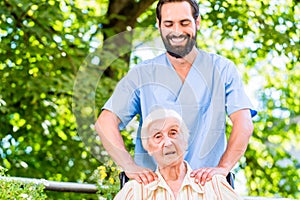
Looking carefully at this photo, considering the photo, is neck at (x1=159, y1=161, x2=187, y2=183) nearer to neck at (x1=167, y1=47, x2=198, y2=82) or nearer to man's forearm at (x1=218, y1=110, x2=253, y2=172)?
man's forearm at (x1=218, y1=110, x2=253, y2=172)

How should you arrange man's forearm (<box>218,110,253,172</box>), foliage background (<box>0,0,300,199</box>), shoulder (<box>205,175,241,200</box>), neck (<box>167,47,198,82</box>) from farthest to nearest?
1. foliage background (<box>0,0,300,199</box>)
2. neck (<box>167,47,198,82</box>)
3. man's forearm (<box>218,110,253,172</box>)
4. shoulder (<box>205,175,241,200</box>)

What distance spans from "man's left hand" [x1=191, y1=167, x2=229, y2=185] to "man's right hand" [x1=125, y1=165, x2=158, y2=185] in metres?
0.11

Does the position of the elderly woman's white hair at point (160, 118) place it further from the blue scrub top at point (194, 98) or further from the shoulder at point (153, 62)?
the shoulder at point (153, 62)

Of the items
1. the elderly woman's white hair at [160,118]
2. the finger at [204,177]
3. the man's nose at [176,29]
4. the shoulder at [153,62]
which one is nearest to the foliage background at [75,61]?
the shoulder at [153,62]

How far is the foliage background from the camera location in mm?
4516

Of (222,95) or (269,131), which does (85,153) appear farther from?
(222,95)

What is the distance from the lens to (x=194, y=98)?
2.19 meters

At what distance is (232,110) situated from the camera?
7.15ft

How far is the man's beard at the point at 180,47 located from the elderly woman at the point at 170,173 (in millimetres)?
251

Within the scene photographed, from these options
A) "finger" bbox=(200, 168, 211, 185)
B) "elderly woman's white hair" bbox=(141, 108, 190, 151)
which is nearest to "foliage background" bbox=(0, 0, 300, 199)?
"elderly woman's white hair" bbox=(141, 108, 190, 151)

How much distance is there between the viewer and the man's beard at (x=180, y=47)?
2.14 metres

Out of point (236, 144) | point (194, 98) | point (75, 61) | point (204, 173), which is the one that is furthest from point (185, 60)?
point (75, 61)

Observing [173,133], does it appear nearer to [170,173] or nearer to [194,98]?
[170,173]

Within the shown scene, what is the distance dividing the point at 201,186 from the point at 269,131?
3.86 metres
